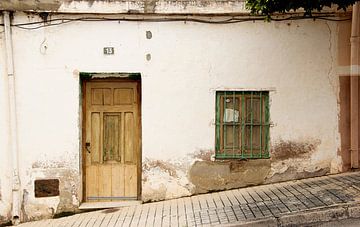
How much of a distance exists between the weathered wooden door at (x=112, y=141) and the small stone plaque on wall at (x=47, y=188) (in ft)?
1.81

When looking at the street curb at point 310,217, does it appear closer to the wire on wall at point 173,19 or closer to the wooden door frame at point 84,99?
the wooden door frame at point 84,99

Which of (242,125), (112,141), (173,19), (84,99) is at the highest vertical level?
(173,19)

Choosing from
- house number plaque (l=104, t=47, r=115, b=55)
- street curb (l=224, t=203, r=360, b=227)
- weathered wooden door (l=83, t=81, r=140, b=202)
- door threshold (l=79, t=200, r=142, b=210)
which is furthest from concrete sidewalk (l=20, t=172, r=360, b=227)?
house number plaque (l=104, t=47, r=115, b=55)

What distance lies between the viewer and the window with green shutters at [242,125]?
25.9 ft

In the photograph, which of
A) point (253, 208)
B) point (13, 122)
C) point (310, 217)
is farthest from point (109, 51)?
point (310, 217)

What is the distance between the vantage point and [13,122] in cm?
745

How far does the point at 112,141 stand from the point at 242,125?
2.34 meters

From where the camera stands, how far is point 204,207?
7039 mm

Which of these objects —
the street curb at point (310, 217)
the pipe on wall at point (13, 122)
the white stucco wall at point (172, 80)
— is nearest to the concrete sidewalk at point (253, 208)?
the street curb at point (310, 217)

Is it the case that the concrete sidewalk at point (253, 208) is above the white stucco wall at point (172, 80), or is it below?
below

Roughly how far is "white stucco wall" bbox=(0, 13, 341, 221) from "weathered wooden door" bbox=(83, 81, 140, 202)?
1.05ft

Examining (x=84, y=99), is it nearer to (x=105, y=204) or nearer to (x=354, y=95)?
(x=105, y=204)

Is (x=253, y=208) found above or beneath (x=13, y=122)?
beneath

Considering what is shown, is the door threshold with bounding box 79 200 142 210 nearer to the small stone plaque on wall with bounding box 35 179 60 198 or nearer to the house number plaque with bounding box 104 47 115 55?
the small stone plaque on wall with bounding box 35 179 60 198
